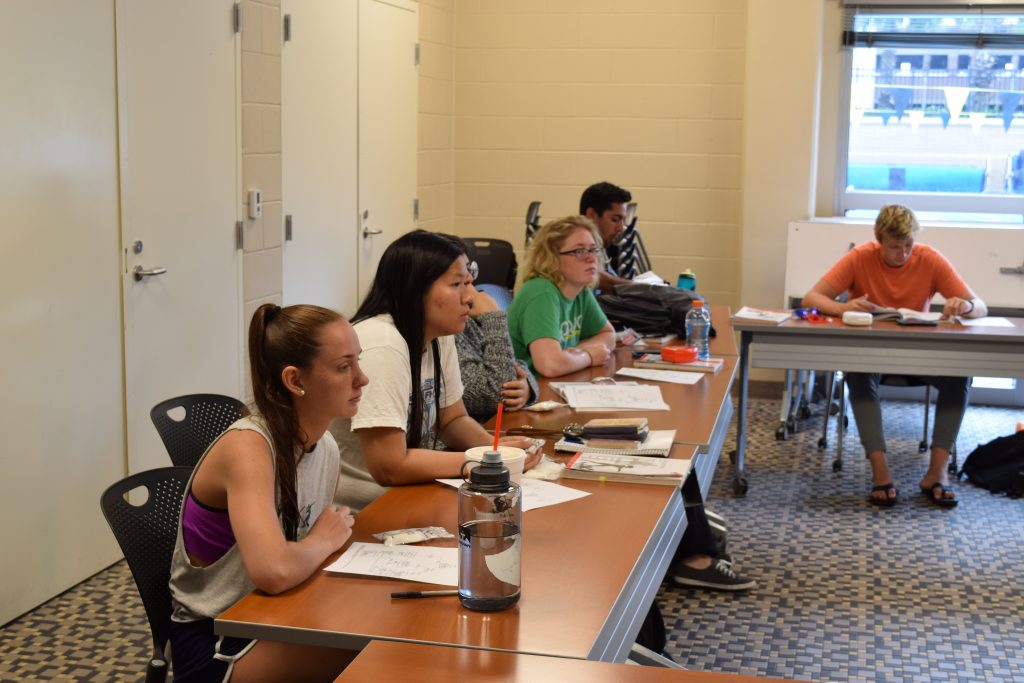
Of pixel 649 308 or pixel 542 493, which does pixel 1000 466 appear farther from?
pixel 542 493

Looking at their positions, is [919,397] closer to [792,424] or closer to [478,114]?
[792,424]

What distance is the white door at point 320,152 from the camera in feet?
16.3

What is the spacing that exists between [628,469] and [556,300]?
1.35 m

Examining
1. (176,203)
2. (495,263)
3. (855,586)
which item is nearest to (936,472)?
(855,586)

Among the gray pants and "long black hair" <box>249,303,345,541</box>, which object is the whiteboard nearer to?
the gray pants

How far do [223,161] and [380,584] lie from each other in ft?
9.20

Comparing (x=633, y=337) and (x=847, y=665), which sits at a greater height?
(x=633, y=337)

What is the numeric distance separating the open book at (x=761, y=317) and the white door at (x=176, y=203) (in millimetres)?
2163

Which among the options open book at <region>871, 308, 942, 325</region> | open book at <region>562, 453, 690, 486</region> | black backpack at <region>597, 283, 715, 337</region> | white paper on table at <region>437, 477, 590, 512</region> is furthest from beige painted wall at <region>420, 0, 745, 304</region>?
white paper on table at <region>437, 477, 590, 512</region>

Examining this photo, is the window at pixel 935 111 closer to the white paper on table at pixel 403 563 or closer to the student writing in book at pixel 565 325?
the student writing in book at pixel 565 325

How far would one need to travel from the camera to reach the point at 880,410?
4953 mm

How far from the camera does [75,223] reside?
352 cm

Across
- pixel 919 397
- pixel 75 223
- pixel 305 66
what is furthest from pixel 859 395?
pixel 75 223

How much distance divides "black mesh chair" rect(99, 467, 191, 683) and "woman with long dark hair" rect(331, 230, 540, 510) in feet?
1.57
